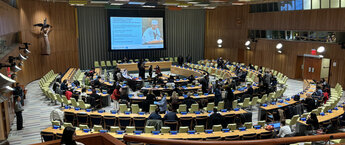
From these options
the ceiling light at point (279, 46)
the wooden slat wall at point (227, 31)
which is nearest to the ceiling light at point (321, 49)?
the ceiling light at point (279, 46)

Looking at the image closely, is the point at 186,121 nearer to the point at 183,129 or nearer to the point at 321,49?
the point at 183,129

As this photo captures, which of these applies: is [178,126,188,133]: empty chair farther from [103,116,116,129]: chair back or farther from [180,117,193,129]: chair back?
[103,116,116,129]: chair back

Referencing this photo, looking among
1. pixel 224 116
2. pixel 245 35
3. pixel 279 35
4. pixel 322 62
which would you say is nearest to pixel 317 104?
pixel 224 116

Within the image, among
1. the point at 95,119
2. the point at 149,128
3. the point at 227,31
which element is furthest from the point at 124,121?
the point at 227,31

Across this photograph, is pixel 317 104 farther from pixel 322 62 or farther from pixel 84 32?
pixel 84 32

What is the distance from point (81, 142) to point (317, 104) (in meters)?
12.8

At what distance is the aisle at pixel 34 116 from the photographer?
10.4 m

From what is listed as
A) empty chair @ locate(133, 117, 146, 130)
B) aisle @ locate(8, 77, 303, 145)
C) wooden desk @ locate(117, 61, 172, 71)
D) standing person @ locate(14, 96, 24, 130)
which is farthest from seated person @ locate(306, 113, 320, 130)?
wooden desk @ locate(117, 61, 172, 71)

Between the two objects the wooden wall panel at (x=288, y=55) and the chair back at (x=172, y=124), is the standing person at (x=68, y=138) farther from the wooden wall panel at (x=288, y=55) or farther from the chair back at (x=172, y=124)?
the wooden wall panel at (x=288, y=55)

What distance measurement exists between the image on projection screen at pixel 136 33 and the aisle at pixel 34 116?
9.08 meters

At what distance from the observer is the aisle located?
34.3 feet

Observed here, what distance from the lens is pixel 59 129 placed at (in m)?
9.05

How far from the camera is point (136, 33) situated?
27172mm

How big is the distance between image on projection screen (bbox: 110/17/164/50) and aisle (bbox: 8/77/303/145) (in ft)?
29.8
